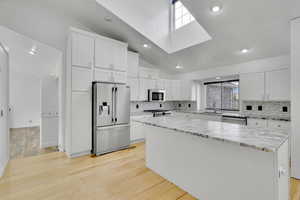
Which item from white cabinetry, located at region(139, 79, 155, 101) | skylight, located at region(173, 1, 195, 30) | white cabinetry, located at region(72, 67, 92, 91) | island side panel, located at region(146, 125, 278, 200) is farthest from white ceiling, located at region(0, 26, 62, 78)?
island side panel, located at region(146, 125, 278, 200)

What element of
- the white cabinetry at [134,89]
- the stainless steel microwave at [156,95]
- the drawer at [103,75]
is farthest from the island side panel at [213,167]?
the stainless steel microwave at [156,95]

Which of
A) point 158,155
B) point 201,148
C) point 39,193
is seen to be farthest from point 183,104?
point 39,193

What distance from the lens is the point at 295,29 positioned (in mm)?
2312

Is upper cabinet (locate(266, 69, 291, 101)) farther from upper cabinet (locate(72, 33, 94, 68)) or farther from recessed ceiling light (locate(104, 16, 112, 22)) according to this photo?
upper cabinet (locate(72, 33, 94, 68))

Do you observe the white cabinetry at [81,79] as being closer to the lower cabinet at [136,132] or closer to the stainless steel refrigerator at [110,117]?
the stainless steel refrigerator at [110,117]

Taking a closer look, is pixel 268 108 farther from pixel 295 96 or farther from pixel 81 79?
pixel 81 79

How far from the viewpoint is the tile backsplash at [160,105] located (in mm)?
4949

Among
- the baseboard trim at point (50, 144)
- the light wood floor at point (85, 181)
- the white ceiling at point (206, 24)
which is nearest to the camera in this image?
the light wood floor at point (85, 181)

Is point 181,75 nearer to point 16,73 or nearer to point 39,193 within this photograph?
point 39,193

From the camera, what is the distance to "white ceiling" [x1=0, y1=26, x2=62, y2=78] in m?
3.54

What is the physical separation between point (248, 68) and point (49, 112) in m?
5.89

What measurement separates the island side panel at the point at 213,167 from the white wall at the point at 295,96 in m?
1.63

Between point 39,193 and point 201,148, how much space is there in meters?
2.35

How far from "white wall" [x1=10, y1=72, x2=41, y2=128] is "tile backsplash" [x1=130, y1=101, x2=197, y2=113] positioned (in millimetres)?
5921
